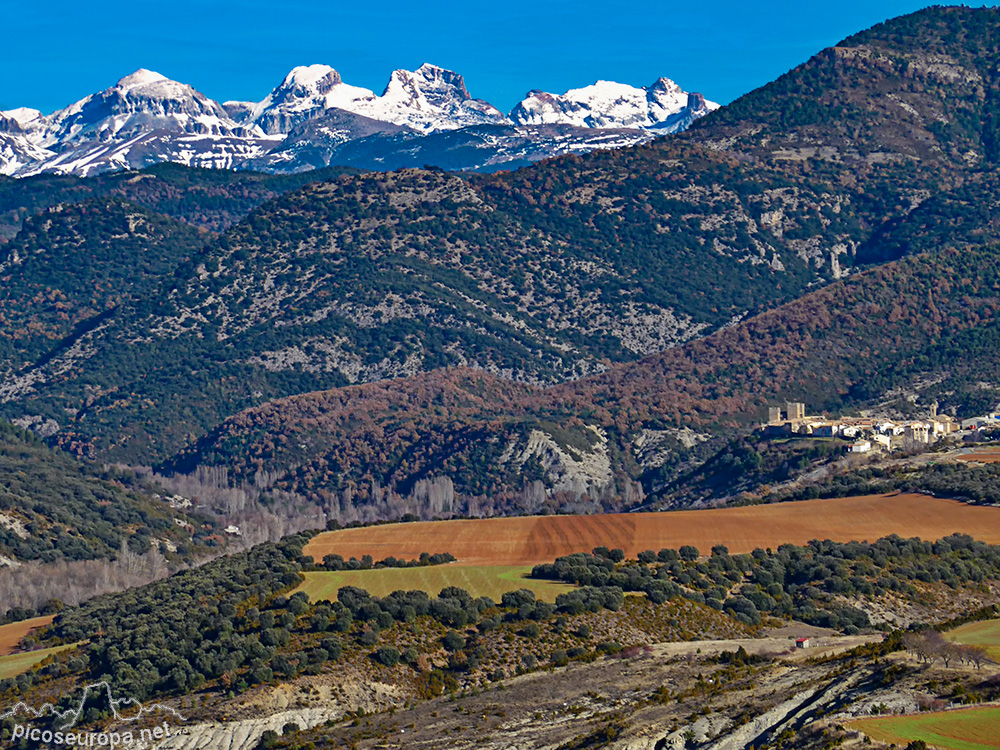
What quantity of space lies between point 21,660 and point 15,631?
2152 cm

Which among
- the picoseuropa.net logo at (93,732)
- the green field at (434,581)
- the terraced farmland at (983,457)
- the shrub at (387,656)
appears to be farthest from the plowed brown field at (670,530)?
the picoseuropa.net logo at (93,732)

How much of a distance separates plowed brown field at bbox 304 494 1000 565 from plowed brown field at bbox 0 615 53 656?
73.6 feet

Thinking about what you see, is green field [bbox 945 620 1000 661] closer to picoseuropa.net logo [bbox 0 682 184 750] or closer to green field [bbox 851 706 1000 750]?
green field [bbox 851 706 1000 750]

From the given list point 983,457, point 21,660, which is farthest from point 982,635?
point 983,457

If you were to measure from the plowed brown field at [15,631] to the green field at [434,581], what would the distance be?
23698 millimetres

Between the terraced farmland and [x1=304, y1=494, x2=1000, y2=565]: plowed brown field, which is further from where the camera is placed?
the terraced farmland

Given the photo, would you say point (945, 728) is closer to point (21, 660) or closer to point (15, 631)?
point (21, 660)

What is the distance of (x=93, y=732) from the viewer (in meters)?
89.1

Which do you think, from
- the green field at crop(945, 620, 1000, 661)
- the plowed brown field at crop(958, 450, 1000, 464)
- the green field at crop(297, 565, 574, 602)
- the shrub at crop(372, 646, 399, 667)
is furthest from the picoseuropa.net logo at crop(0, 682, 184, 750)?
the plowed brown field at crop(958, 450, 1000, 464)

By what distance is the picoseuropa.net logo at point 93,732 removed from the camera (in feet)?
287

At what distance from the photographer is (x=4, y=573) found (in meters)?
177

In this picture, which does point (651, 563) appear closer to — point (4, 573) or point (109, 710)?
point (109, 710)

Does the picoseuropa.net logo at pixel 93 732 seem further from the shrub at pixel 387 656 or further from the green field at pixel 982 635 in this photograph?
the green field at pixel 982 635

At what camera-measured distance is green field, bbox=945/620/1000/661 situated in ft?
233
